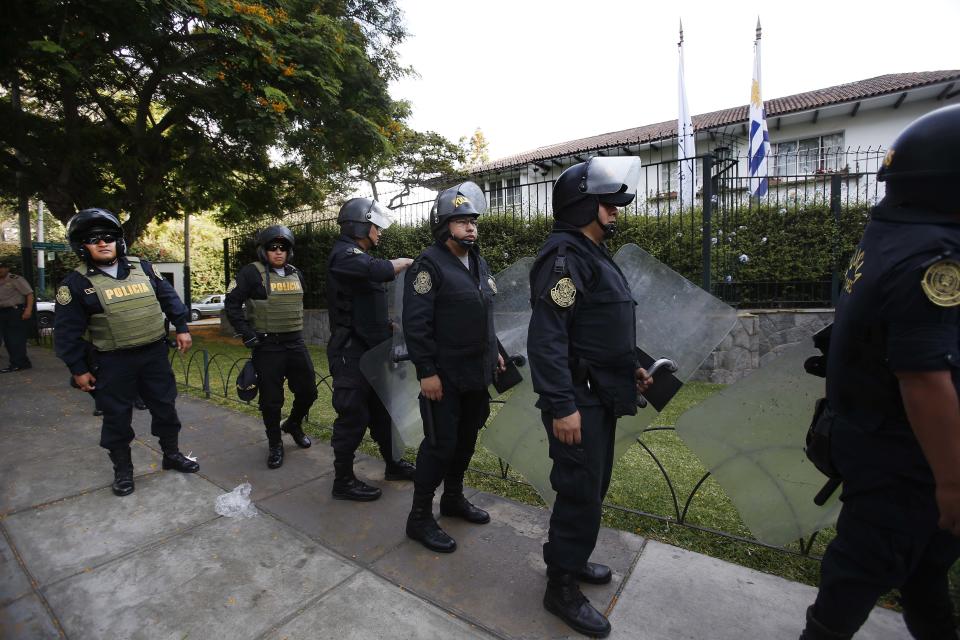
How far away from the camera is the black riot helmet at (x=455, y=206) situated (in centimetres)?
265

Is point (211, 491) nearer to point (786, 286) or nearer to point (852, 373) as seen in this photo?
point (852, 373)

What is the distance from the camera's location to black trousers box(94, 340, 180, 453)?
3.38 meters

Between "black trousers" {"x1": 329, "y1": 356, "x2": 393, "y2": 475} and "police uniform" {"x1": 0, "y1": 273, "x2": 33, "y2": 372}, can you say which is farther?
"police uniform" {"x1": 0, "y1": 273, "x2": 33, "y2": 372}

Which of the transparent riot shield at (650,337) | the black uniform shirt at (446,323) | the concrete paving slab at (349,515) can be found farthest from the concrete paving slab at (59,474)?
the transparent riot shield at (650,337)

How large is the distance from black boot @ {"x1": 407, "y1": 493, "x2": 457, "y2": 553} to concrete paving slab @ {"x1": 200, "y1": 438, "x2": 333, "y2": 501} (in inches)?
50.0

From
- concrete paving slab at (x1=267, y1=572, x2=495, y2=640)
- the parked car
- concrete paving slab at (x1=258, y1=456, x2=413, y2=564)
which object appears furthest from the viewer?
the parked car

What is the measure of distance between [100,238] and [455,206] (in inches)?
98.8

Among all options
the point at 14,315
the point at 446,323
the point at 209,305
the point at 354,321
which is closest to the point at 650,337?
the point at 446,323

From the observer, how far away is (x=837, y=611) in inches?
59.7

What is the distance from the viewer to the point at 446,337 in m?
2.60

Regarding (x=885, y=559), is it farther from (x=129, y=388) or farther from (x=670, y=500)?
(x=129, y=388)

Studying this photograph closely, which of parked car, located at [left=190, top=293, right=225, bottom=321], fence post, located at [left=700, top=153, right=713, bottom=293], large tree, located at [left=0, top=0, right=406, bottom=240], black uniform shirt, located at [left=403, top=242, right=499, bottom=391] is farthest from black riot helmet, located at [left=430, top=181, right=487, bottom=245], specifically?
parked car, located at [left=190, top=293, right=225, bottom=321]

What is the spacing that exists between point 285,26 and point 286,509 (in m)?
7.27

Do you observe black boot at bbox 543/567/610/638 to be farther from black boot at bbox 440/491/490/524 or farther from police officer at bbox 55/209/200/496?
police officer at bbox 55/209/200/496
